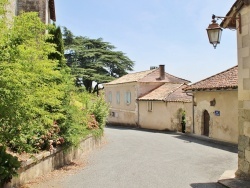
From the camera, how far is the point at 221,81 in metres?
18.4

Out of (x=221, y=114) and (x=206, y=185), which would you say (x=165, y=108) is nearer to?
(x=221, y=114)

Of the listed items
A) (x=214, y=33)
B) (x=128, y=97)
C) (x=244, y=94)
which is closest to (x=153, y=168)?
(x=244, y=94)

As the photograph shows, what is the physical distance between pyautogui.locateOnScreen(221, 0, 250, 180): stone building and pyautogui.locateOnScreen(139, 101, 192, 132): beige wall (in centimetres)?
1366

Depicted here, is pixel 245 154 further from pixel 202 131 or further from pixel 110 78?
pixel 110 78

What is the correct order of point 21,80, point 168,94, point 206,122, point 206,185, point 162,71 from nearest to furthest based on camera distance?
point 21,80
point 206,185
point 206,122
point 168,94
point 162,71

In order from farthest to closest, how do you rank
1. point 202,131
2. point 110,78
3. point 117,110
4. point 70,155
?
point 110,78
point 117,110
point 202,131
point 70,155

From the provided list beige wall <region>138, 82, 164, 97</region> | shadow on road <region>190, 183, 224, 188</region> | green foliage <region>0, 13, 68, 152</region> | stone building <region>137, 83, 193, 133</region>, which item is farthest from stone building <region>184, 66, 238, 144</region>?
green foliage <region>0, 13, 68, 152</region>

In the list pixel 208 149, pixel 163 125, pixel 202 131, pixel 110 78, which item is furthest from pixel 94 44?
pixel 208 149

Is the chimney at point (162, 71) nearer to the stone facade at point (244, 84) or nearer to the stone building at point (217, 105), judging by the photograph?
the stone building at point (217, 105)

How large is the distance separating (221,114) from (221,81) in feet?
6.77

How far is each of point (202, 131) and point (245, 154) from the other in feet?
39.8

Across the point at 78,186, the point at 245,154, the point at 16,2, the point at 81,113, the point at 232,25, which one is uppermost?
the point at 16,2

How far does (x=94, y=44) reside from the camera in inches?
1667

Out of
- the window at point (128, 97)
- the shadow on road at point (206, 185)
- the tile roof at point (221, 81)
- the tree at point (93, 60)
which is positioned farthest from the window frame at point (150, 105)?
the shadow on road at point (206, 185)
